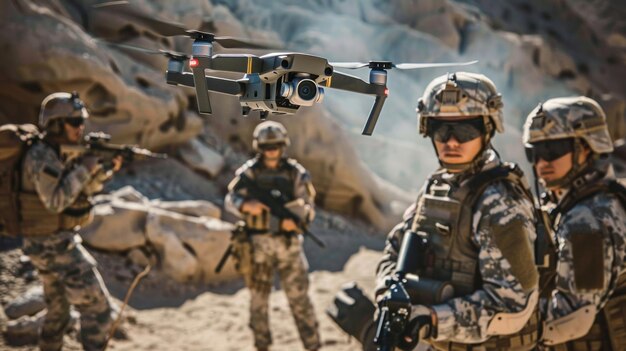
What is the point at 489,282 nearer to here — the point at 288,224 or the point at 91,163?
the point at 288,224

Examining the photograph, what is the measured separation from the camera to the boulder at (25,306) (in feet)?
18.3

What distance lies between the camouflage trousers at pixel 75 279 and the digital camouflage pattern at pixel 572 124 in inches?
126

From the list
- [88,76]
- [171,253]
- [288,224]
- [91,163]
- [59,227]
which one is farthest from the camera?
[88,76]

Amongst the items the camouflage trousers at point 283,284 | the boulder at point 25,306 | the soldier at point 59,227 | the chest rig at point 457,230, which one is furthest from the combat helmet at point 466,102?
the boulder at point 25,306

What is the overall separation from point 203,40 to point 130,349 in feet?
15.5

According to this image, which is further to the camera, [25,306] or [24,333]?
[25,306]

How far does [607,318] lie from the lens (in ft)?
8.96

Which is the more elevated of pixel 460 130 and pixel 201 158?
pixel 460 130

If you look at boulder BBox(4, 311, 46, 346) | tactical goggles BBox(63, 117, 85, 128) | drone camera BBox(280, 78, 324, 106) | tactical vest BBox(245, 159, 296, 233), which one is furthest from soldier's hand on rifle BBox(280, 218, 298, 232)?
drone camera BBox(280, 78, 324, 106)

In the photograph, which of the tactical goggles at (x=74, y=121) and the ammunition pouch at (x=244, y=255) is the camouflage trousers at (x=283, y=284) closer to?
the ammunition pouch at (x=244, y=255)

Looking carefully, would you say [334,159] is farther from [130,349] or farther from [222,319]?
[130,349]

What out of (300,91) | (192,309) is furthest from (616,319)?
(192,309)

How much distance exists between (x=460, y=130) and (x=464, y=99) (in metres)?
0.14

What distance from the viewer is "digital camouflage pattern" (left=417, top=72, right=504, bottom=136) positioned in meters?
2.51
